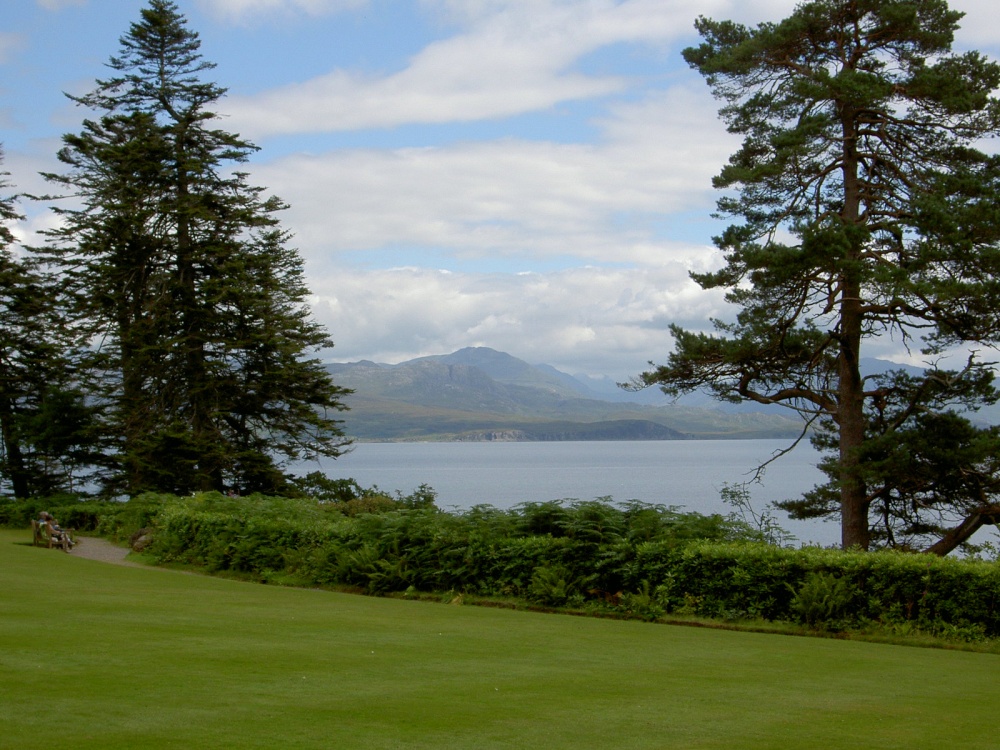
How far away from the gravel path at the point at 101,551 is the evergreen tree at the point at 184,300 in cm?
806

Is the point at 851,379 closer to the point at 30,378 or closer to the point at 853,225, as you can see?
the point at 853,225

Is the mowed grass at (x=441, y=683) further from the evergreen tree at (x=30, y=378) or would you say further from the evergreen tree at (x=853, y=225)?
the evergreen tree at (x=30, y=378)

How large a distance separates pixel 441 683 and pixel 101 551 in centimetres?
1811

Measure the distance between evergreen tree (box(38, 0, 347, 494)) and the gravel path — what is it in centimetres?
806

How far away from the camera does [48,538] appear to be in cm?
2378

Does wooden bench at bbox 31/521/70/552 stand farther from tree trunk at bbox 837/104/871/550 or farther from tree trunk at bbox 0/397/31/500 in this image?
tree trunk at bbox 837/104/871/550

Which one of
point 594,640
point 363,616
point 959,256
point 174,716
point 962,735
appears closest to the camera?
point 174,716

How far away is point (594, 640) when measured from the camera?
1145 cm

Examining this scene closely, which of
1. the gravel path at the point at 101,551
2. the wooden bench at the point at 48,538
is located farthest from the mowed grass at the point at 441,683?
the wooden bench at the point at 48,538

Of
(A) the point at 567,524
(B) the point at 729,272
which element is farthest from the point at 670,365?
(A) the point at 567,524

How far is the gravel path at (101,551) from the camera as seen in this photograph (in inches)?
852

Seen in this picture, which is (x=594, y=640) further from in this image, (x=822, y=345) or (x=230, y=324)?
(x=230, y=324)

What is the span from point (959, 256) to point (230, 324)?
25.3 metres

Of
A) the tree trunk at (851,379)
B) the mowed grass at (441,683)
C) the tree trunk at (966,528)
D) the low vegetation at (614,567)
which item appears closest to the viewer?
the mowed grass at (441,683)
